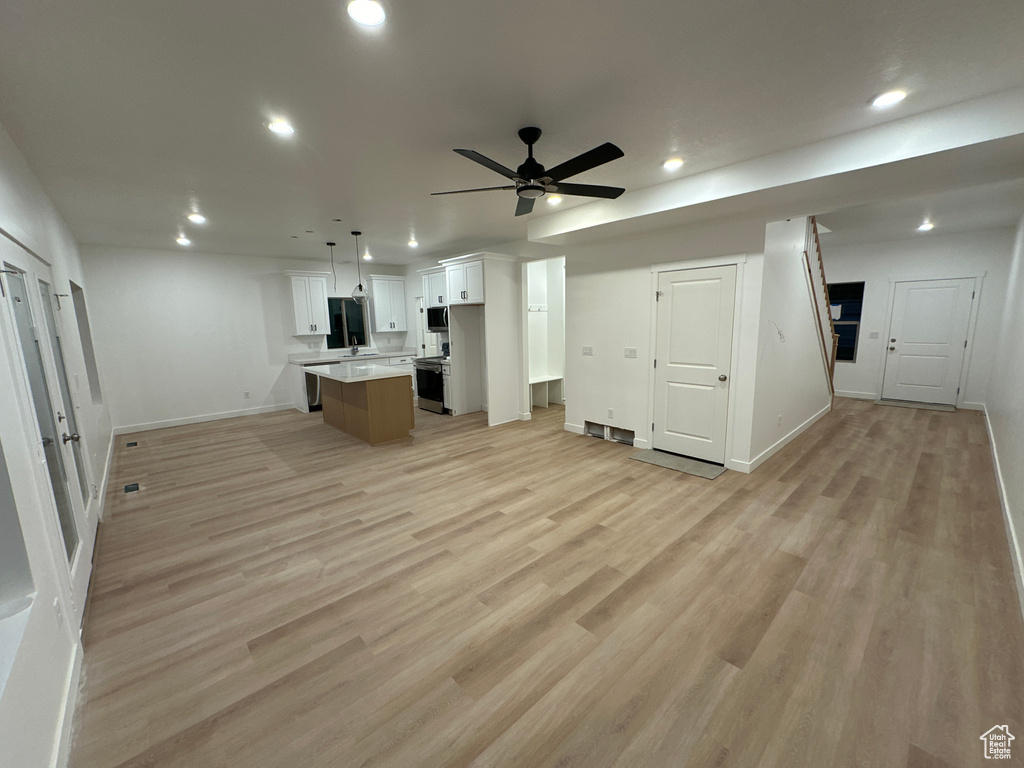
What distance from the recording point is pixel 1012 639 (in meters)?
1.92

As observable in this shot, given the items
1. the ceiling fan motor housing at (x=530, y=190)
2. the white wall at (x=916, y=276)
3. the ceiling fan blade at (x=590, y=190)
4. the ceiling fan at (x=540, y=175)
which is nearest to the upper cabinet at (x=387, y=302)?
the ceiling fan at (x=540, y=175)

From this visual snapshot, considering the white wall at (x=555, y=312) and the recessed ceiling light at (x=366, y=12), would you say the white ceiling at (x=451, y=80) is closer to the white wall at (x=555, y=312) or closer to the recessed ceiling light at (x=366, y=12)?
the recessed ceiling light at (x=366, y=12)

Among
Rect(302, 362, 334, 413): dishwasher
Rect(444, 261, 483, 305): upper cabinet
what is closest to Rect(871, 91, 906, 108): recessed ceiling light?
Rect(444, 261, 483, 305): upper cabinet

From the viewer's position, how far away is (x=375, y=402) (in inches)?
197

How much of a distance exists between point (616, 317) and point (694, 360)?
40.5 inches

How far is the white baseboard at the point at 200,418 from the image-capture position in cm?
593

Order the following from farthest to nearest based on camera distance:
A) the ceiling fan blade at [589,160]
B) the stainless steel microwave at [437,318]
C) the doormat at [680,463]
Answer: the stainless steel microwave at [437,318] < the doormat at [680,463] < the ceiling fan blade at [589,160]

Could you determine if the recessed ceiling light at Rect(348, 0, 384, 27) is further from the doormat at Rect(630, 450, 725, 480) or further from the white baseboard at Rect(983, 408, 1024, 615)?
the white baseboard at Rect(983, 408, 1024, 615)

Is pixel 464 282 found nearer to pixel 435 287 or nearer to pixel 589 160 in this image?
pixel 435 287

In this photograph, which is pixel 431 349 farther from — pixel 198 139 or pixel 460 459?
pixel 198 139

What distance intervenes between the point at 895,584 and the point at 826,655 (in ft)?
3.01

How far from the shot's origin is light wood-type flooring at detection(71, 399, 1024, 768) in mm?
1520

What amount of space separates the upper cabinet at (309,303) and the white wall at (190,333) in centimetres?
20

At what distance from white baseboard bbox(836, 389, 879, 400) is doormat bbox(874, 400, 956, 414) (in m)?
0.17
